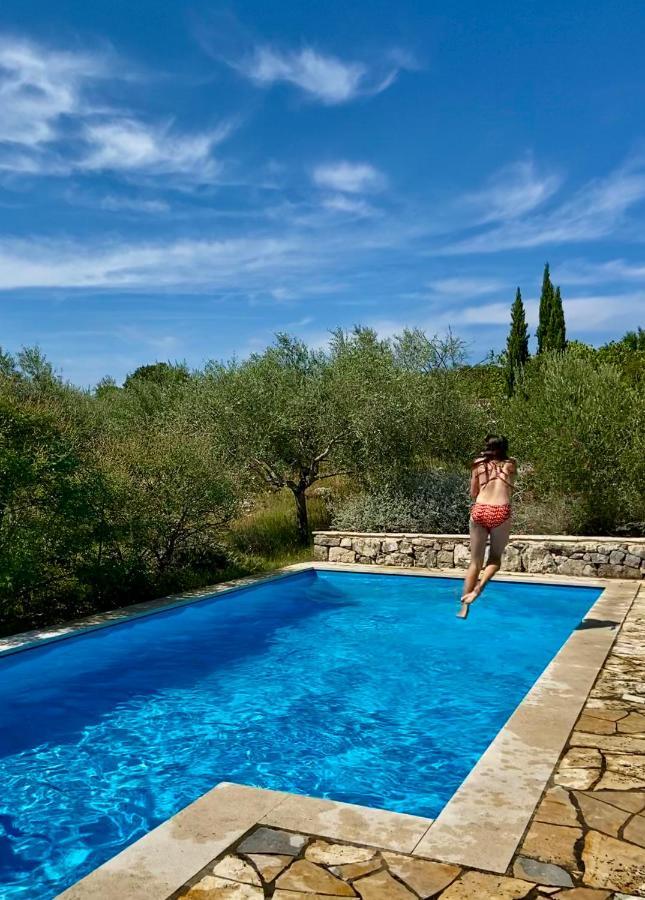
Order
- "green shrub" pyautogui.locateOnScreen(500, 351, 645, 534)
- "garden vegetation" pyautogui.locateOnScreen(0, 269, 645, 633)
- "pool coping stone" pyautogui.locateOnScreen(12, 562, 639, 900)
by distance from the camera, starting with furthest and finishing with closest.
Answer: "green shrub" pyautogui.locateOnScreen(500, 351, 645, 534)
"garden vegetation" pyautogui.locateOnScreen(0, 269, 645, 633)
"pool coping stone" pyautogui.locateOnScreen(12, 562, 639, 900)

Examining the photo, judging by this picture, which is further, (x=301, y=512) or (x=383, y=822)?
(x=301, y=512)

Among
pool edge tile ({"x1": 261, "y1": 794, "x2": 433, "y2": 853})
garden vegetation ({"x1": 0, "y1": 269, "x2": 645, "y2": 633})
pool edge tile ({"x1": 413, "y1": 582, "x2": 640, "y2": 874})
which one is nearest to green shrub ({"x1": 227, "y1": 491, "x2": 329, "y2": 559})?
garden vegetation ({"x1": 0, "y1": 269, "x2": 645, "y2": 633})

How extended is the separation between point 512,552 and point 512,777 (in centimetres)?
984

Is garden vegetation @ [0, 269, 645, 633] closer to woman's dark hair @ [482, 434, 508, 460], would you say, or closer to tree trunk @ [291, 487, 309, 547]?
tree trunk @ [291, 487, 309, 547]

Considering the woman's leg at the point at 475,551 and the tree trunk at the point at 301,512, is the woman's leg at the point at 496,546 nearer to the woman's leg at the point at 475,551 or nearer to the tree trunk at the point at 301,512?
the woman's leg at the point at 475,551

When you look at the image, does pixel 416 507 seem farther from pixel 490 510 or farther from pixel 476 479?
pixel 490 510

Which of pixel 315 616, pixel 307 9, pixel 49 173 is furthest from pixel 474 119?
pixel 315 616

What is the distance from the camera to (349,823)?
3.61m

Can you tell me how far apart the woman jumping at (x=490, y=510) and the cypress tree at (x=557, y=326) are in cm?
3534

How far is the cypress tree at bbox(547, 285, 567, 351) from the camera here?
40438 millimetres

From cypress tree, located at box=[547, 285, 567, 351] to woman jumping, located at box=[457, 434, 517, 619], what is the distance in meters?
35.3

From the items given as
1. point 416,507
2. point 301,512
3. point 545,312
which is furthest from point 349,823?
point 545,312

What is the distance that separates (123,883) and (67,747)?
345cm

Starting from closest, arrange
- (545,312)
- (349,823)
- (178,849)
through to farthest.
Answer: (178,849)
(349,823)
(545,312)
